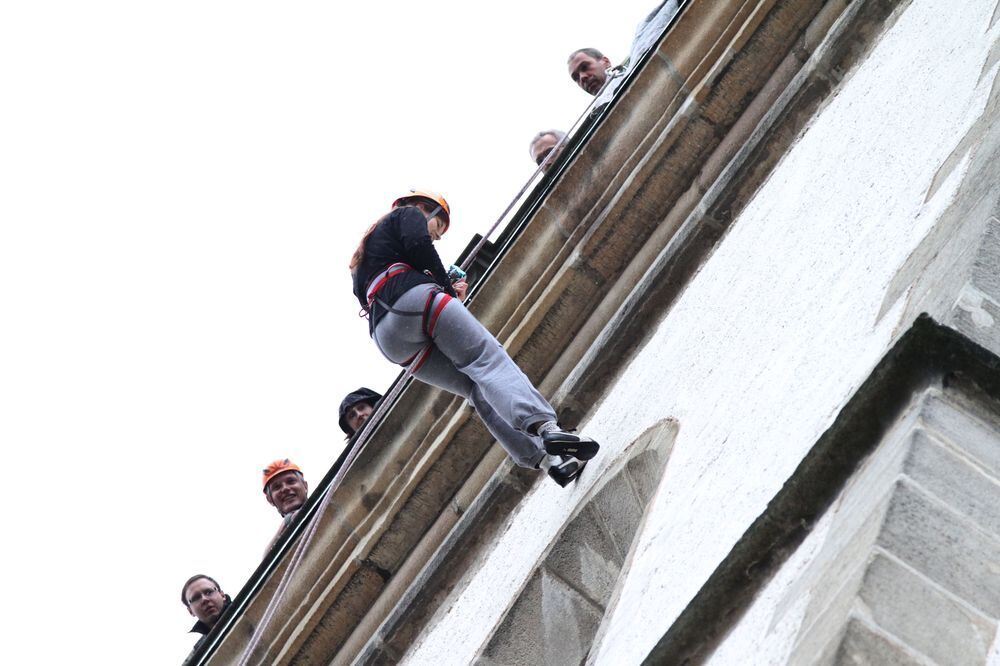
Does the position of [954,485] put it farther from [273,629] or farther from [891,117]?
[273,629]

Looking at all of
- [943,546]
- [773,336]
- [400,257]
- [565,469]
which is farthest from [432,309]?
[943,546]

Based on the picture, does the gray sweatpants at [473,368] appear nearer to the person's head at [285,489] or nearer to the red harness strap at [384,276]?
the red harness strap at [384,276]

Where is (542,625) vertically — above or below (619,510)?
below

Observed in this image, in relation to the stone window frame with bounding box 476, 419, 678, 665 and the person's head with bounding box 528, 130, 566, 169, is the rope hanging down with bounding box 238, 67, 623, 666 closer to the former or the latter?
the stone window frame with bounding box 476, 419, 678, 665

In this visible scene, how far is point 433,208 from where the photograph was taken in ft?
29.4

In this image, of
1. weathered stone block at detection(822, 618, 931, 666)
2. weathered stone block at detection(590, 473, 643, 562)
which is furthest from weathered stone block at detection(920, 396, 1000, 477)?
weathered stone block at detection(590, 473, 643, 562)

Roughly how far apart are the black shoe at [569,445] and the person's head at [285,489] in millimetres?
4253

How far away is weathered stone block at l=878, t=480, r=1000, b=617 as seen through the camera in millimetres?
3701

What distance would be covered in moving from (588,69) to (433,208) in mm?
3141

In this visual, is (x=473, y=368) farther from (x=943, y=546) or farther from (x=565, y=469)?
(x=943, y=546)

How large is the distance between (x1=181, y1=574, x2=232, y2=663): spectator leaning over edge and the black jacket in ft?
Answer: 10.2

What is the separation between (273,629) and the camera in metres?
9.45

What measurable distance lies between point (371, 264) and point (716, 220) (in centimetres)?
143

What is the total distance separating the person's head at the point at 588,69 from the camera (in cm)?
1180
